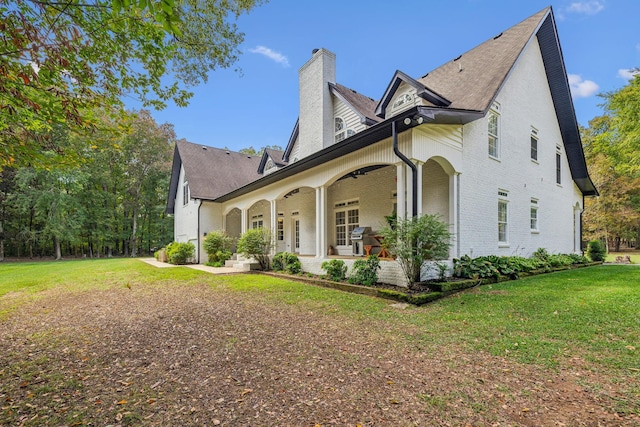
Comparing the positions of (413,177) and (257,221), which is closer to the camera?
(413,177)

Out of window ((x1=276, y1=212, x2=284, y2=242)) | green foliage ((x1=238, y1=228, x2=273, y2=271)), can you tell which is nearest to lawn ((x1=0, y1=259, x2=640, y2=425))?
green foliage ((x1=238, y1=228, x2=273, y2=271))

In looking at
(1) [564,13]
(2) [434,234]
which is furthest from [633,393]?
(1) [564,13]

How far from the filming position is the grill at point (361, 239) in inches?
438

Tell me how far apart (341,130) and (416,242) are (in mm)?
7635

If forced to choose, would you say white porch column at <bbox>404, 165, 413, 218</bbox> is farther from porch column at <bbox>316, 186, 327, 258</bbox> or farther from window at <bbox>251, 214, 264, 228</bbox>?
window at <bbox>251, 214, 264, 228</bbox>

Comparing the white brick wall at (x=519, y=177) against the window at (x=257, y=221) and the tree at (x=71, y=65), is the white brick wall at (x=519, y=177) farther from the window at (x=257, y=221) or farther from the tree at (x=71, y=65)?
the window at (x=257, y=221)

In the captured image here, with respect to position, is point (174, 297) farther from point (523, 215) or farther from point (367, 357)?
point (523, 215)

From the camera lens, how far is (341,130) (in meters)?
13.0

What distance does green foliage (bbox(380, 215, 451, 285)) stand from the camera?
6.64 metres

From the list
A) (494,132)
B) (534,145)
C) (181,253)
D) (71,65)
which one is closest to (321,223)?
(494,132)

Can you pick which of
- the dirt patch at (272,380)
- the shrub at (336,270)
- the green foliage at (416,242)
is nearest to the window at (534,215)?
the green foliage at (416,242)

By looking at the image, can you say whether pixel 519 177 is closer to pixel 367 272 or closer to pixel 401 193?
pixel 401 193

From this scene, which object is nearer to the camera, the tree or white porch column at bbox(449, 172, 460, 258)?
the tree

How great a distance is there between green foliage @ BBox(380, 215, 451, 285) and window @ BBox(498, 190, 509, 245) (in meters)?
4.60
